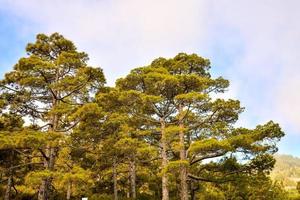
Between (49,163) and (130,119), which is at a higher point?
(130,119)

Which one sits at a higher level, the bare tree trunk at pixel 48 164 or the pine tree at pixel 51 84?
the pine tree at pixel 51 84

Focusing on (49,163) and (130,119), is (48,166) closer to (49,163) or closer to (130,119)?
(49,163)

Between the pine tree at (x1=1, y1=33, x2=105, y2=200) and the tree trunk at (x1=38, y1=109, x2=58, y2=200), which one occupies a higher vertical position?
the pine tree at (x1=1, y1=33, x2=105, y2=200)

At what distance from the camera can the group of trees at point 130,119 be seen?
1622 centimetres

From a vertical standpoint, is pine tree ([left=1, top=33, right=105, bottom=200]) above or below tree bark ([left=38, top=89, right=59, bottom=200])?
above

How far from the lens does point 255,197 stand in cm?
2373

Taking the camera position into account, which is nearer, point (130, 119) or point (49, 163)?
point (49, 163)

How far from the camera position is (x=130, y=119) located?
19891 millimetres

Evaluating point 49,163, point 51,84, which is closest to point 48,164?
point 49,163

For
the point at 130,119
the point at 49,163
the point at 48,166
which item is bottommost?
the point at 48,166

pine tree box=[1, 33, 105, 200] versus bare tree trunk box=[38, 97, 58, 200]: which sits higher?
pine tree box=[1, 33, 105, 200]

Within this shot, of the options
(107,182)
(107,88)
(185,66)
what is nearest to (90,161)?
(107,182)

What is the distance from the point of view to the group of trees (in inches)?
639

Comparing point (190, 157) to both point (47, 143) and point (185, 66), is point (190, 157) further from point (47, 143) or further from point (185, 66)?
point (47, 143)
